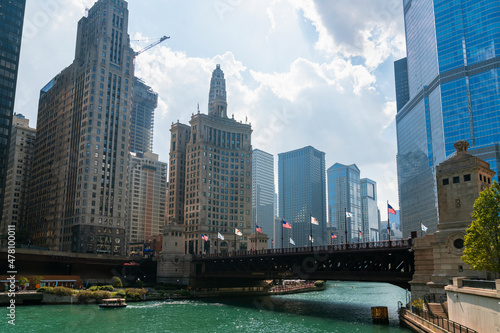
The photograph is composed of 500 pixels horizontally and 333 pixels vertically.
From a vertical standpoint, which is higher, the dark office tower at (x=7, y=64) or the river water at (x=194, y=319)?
the dark office tower at (x=7, y=64)

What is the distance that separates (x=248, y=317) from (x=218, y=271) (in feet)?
137

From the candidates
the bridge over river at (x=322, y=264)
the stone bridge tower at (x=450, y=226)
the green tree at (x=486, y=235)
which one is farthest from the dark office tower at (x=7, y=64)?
the green tree at (x=486, y=235)

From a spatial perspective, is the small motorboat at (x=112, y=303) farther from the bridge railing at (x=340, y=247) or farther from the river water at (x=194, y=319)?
the bridge railing at (x=340, y=247)

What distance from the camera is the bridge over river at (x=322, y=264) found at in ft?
227

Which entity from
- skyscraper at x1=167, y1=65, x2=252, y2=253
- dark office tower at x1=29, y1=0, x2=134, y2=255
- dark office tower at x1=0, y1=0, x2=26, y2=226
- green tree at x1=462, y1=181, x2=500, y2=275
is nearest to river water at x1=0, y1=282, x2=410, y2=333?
green tree at x1=462, y1=181, x2=500, y2=275

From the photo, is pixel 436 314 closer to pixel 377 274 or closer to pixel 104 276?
pixel 377 274

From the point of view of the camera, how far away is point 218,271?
115 m

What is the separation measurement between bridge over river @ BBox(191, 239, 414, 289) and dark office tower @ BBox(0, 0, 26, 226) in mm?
61443

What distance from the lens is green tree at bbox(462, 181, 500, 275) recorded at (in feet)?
145

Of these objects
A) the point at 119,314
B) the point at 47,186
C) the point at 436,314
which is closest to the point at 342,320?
the point at 436,314

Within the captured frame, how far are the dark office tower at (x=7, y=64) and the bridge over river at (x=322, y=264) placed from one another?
2419 inches

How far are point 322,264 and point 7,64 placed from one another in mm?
103922

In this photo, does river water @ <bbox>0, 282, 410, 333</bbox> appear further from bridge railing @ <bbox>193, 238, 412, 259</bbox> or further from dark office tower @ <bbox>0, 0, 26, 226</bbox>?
dark office tower @ <bbox>0, 0, 26, 226</bbox>

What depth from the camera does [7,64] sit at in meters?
124
